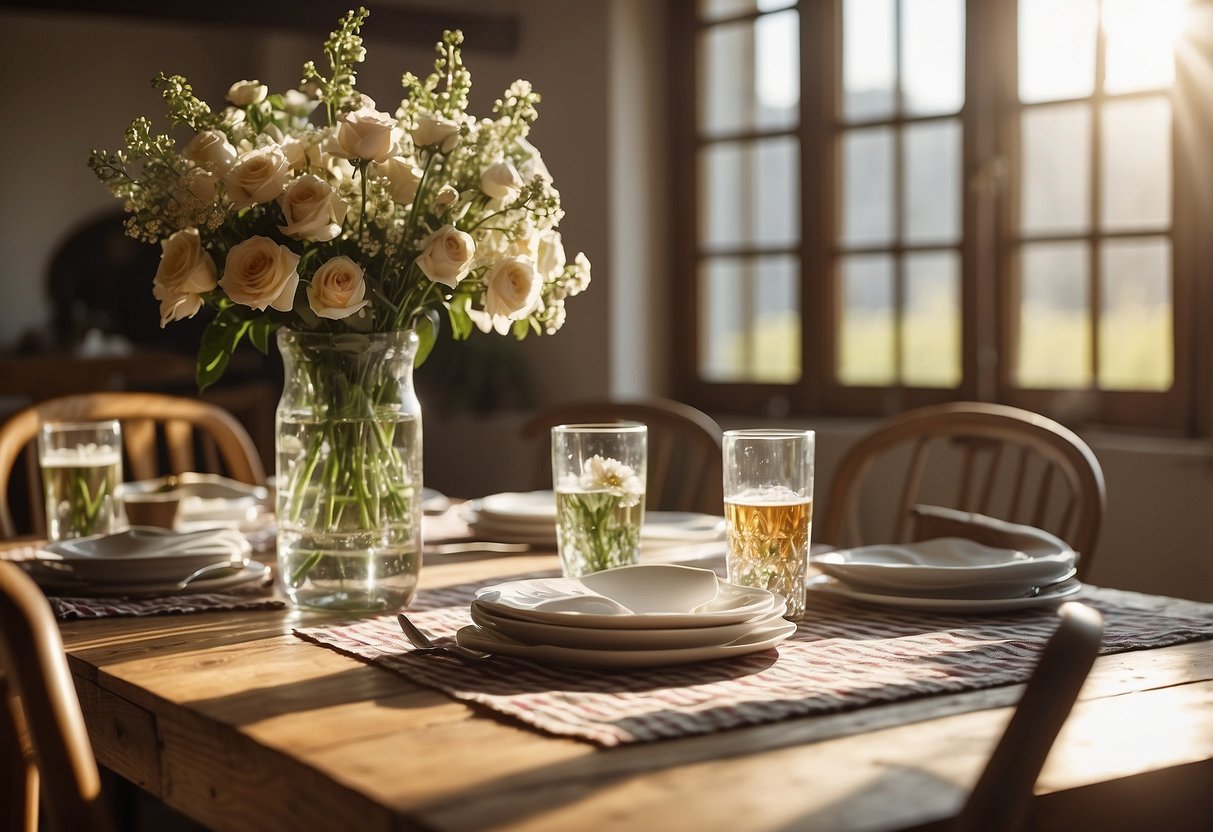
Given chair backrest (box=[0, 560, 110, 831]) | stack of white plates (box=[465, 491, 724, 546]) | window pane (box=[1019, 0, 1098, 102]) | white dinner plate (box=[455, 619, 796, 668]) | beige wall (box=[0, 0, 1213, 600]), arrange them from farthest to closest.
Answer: window pane (box=[1019, 0, 1098, 102]) < beige wall (box=[0, 0, 1213, 600]) < stack of white plates (box=[465, 491, 724, 546]) < white dinner plate (box=[455, 619, 796, 668]) < chair backrest (box=[0, 560, 110, 831])

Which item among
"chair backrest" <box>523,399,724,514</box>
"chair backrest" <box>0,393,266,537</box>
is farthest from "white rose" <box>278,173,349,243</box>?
"chair backrest" <box>0,393,266,537</box>

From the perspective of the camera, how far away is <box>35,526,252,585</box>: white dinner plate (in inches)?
60.4

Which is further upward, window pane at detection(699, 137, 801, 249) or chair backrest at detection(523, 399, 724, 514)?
window pane at detection(699, 137, 801, 249)

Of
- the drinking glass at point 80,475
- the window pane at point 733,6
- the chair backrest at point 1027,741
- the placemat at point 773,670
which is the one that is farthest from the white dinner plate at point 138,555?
the window pane at point 733,6

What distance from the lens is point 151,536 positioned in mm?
1646

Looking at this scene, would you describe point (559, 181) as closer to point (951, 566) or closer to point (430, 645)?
point (951, 566)

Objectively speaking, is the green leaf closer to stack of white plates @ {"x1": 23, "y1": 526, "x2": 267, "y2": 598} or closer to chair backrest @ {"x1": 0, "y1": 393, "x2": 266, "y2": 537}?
stack of white plates @ {"x1": 23, "y1": 526, "x2": 267, "y2": 598}

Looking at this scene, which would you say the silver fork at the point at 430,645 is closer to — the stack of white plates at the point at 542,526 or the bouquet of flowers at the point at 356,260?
the bouquet of flowers at the point at 356,260

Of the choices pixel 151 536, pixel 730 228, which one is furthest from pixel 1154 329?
pixel 151 536

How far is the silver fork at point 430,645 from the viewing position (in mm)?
1164

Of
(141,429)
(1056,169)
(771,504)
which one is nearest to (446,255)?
(771,504)

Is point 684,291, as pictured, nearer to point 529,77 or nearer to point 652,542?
point 529,77

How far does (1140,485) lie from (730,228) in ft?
5.54

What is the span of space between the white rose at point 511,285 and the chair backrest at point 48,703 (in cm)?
59
